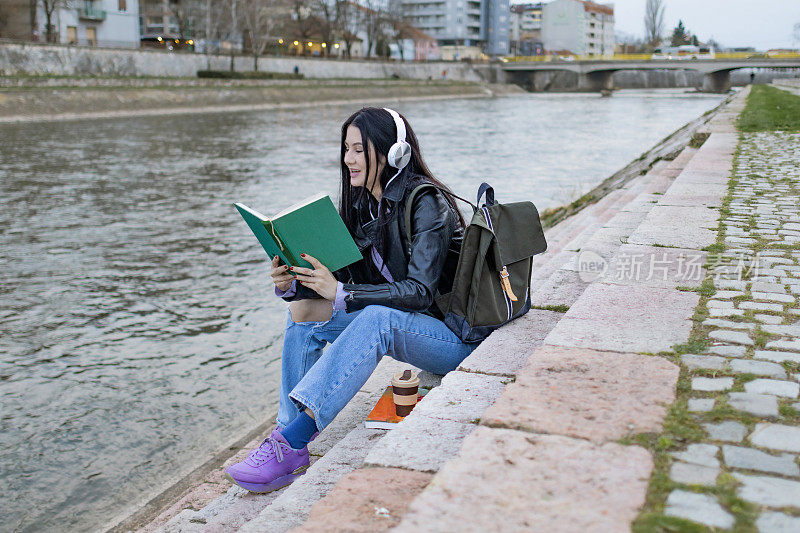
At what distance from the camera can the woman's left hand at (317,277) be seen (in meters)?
3.29

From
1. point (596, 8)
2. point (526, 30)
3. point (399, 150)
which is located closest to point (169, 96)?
point (399, 150)

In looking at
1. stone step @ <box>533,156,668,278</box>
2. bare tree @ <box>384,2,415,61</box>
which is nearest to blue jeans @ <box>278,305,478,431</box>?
stone step @ <box>533,156,668,278</box>

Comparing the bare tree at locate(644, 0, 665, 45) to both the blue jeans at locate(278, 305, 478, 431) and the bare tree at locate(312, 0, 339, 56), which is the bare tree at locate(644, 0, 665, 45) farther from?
the blue jeans at locate(278, 305, 478, 431)

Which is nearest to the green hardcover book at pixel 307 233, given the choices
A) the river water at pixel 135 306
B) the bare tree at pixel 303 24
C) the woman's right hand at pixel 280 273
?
the woman's right hand at pixel 280 273

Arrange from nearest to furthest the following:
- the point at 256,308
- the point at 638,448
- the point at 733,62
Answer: the point at 638,448 → the point at 256,308 → the point at 733,62

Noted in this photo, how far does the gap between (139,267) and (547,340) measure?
6.98m

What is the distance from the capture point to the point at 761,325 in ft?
11.2

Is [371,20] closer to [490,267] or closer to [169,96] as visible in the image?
[169,96]

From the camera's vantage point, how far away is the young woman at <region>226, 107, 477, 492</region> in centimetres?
323

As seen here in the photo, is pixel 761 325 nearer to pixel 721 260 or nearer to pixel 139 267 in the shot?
pixel 721 260

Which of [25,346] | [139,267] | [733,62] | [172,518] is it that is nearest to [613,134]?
[139,267]

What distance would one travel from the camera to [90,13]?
4888 centimetres

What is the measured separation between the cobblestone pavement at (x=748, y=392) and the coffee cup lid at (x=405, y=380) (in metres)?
1.13

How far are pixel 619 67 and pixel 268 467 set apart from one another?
7653 centimetres
